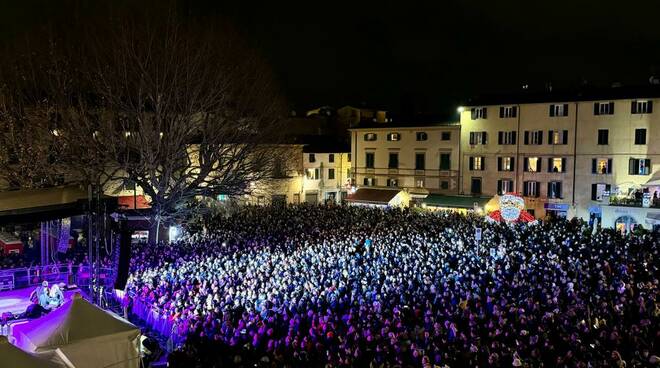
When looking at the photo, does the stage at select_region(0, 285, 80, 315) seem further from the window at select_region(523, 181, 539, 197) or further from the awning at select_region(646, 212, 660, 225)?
the window at select_region(523, 181, 539, 197)

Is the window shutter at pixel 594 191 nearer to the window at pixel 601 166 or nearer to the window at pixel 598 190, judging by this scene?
the window at pixel 598 190

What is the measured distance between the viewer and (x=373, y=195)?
37.0 metres

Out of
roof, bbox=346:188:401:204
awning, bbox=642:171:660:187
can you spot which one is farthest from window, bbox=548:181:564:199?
roof, bbox=346:188:401:204

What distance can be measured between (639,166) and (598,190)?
255 cm

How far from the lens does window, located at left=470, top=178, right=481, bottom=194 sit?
3559 cm

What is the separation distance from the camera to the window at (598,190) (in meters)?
30.8

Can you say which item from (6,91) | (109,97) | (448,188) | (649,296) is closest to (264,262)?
(109,97)

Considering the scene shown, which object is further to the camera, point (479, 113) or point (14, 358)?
point (479, 113)

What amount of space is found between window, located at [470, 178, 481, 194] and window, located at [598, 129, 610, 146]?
782 cm

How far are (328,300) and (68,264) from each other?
10.3m

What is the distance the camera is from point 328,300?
13.5 metres

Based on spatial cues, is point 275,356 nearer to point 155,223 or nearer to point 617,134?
point 155,223

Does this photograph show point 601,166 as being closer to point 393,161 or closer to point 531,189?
point 531,189

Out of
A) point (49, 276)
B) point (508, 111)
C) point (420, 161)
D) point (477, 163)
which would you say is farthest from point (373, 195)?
point (49, 276)
